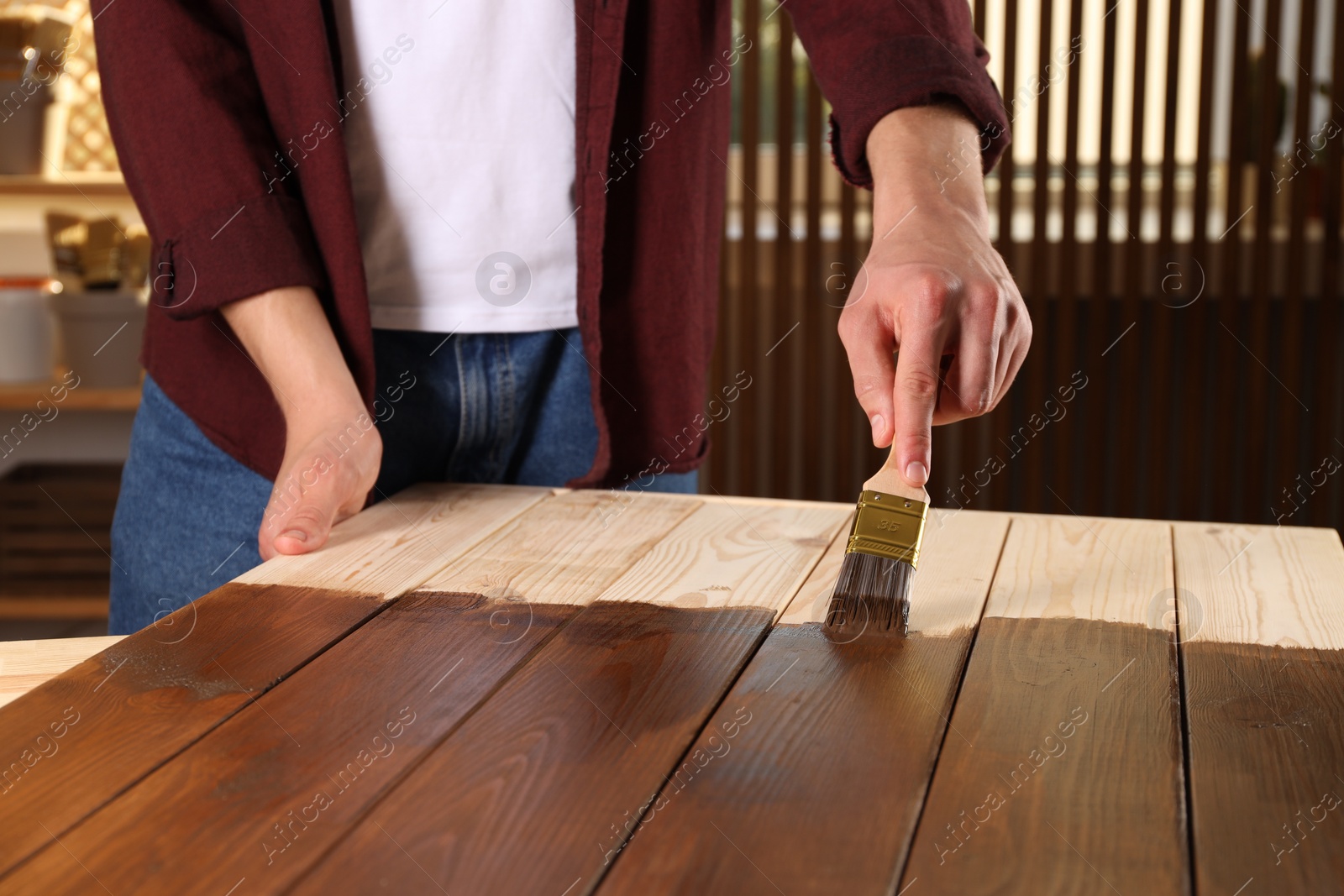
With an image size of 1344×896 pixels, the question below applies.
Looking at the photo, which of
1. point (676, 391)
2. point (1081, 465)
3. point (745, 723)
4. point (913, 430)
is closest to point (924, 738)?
point (745, 723)

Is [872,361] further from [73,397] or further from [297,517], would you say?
[73,397]

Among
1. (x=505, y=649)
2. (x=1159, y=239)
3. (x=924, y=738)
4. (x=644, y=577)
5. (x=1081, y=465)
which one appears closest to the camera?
(x=924, y=738)

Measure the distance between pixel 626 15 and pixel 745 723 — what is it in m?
0.69

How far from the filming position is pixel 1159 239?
2.35 m

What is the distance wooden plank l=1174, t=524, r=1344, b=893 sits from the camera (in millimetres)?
469

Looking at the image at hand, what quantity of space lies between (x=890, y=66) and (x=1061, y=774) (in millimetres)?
606

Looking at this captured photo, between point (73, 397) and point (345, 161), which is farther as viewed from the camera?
point (73, 397)

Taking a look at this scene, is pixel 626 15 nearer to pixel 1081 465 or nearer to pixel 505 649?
pixel 505 649

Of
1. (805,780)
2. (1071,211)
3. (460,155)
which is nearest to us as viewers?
(805,780)

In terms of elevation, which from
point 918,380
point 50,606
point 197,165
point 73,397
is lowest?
point 50,606

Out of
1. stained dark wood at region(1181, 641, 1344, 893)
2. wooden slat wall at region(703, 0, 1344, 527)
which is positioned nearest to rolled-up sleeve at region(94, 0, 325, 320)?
stained dark wood at region(1181, 641, 1344, 893)

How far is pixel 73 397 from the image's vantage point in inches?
85.8

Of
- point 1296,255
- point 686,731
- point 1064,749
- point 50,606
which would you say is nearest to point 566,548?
point 686,731

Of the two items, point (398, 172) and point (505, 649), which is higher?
point (398, 172)
